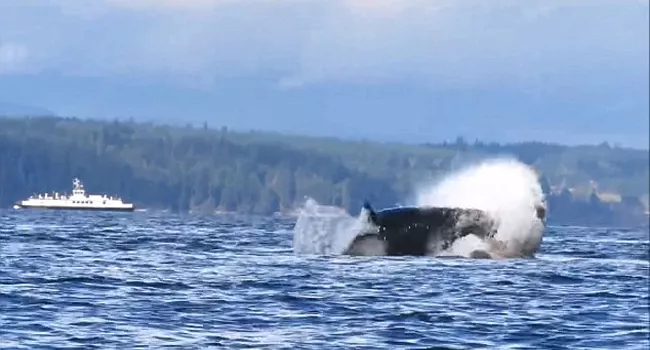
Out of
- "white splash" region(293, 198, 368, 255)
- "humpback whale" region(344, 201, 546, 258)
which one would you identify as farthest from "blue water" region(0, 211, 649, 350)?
"white splash" region(293, 198, 368, 255)

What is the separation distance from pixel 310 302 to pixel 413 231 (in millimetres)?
24305

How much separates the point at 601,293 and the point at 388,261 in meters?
12.9

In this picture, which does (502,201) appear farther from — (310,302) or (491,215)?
(310,302)

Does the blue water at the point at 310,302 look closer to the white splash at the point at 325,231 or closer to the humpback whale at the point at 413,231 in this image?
the humpback whale at the point at 413,231

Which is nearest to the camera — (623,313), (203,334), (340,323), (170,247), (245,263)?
(203,334)

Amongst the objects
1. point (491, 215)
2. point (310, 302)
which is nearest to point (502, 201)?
point (491, 215)

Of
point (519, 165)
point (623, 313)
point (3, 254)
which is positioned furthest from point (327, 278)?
point (519, 165)

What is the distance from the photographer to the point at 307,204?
243 ft

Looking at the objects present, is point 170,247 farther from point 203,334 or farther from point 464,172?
point 203,334

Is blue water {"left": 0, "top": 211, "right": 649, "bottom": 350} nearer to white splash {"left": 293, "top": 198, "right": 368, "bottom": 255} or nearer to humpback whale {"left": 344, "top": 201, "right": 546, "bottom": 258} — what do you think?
humpback whale {"left": 344, "top": 201, "right": 546, "bottom": 258}

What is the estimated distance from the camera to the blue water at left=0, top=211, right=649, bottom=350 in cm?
3412

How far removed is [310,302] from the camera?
1651 inches

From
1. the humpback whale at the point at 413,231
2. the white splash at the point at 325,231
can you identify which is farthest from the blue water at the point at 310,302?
the white splash at the point at 325,231

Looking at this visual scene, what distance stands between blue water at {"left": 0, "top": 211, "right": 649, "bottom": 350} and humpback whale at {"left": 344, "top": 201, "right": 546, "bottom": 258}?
8.79 feet
